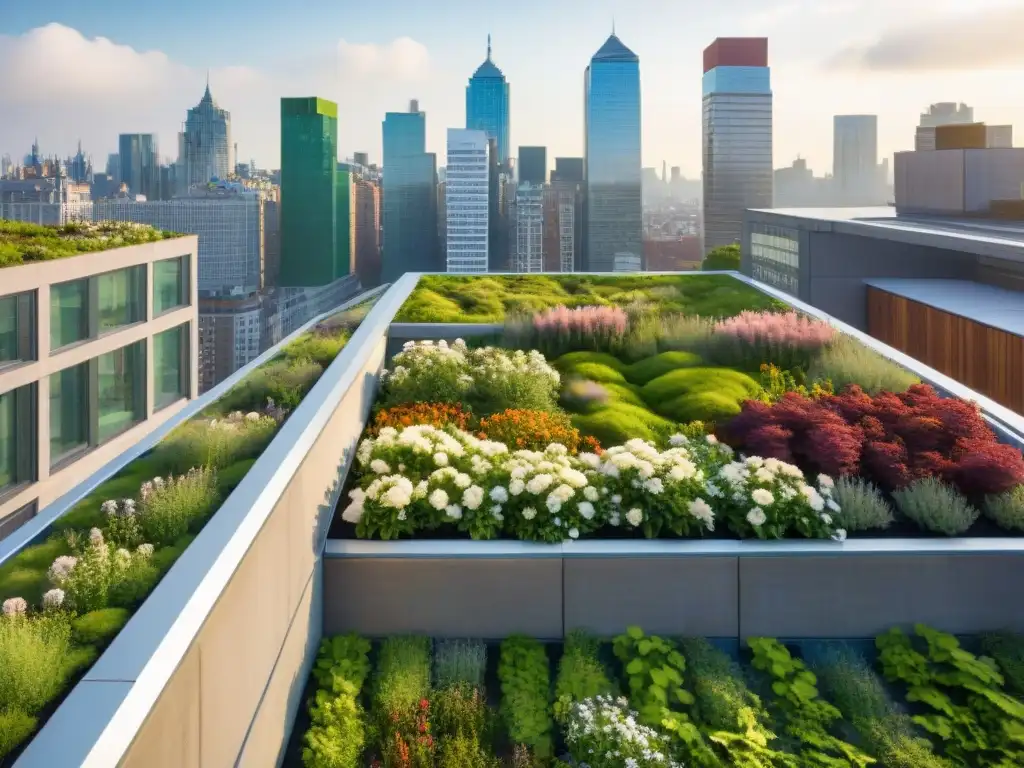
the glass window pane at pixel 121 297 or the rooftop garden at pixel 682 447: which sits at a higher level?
the glass window pane at pixel 121 297

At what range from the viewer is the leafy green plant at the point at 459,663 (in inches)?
132

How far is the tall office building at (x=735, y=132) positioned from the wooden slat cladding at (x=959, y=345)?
82060 millimetres

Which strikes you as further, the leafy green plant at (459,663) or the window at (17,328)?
the window at (17,328)

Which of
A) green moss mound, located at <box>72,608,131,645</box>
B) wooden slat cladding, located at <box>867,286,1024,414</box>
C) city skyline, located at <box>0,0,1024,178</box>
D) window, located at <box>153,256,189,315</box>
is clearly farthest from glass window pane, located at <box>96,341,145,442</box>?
green moss mound, located at <box>72,608,131,645</box>

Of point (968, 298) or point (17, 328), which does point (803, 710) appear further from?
point (17, 328)

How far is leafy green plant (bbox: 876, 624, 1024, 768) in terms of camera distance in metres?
3.11

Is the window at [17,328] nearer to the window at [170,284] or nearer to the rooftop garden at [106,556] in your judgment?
the window at [170,284]

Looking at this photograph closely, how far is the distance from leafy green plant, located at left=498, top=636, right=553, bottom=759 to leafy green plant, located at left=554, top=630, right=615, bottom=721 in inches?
2.1

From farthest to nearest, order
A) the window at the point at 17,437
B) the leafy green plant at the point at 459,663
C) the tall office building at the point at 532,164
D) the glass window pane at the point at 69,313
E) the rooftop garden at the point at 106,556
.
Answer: the tall office building at the point at 532,164, the glass window pane at the point at 69,313, the window at the point at 17,437, the leafy green plant at the point at 459,663, the rooftop garden at the point at 106,556

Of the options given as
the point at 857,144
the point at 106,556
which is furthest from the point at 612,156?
the point at 106,556

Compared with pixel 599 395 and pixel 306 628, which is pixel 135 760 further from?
pixel 599 395

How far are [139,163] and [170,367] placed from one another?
6260 centimetres

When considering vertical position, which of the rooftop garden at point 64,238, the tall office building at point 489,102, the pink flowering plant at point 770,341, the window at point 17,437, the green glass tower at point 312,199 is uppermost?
the tall office building at point 489,102

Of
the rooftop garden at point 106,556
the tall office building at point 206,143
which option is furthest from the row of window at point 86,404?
the tall office building at point 206,143
